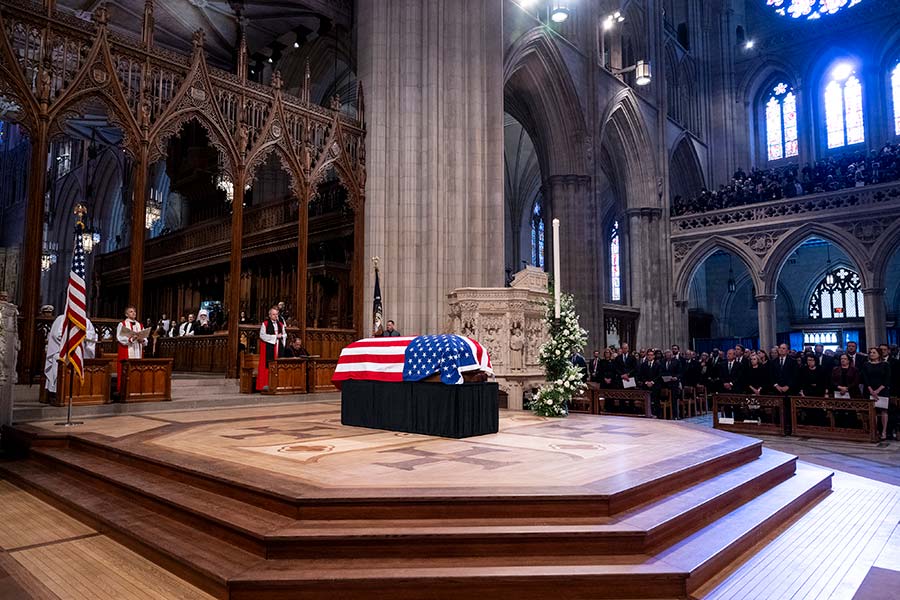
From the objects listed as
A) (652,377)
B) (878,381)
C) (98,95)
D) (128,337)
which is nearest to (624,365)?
(652,377)

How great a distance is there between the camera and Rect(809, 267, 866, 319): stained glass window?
23516mm

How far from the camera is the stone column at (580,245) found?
709 inches

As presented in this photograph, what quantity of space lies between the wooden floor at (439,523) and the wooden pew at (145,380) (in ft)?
8.98

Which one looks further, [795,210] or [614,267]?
[614,267]

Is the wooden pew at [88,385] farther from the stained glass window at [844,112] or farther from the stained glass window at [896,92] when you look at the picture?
the stained glass window at [896,92]

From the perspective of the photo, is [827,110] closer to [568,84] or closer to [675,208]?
[675,208]

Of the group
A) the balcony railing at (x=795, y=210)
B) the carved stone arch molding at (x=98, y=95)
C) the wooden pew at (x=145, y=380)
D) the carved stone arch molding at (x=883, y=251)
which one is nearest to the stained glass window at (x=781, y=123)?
the balcony railing at (x=795, y=210)

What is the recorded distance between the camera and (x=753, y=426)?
9625mm

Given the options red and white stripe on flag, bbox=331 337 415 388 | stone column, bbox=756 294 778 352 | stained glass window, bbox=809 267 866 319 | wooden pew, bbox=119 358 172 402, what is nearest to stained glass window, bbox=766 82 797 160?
stained glass window, bbox=809 267 866 319

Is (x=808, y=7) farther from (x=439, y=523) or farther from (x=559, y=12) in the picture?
(x=439, y=523)

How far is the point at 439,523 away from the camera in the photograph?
3420mm

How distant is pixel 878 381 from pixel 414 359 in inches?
286

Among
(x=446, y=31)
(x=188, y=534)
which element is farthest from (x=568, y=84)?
(x=188, y=534)

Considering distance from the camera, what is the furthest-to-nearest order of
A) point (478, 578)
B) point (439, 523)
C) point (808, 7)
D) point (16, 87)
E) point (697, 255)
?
point (808, 7), point (697, 255), point (16, 87), point (439, 523), point (478, 578)
